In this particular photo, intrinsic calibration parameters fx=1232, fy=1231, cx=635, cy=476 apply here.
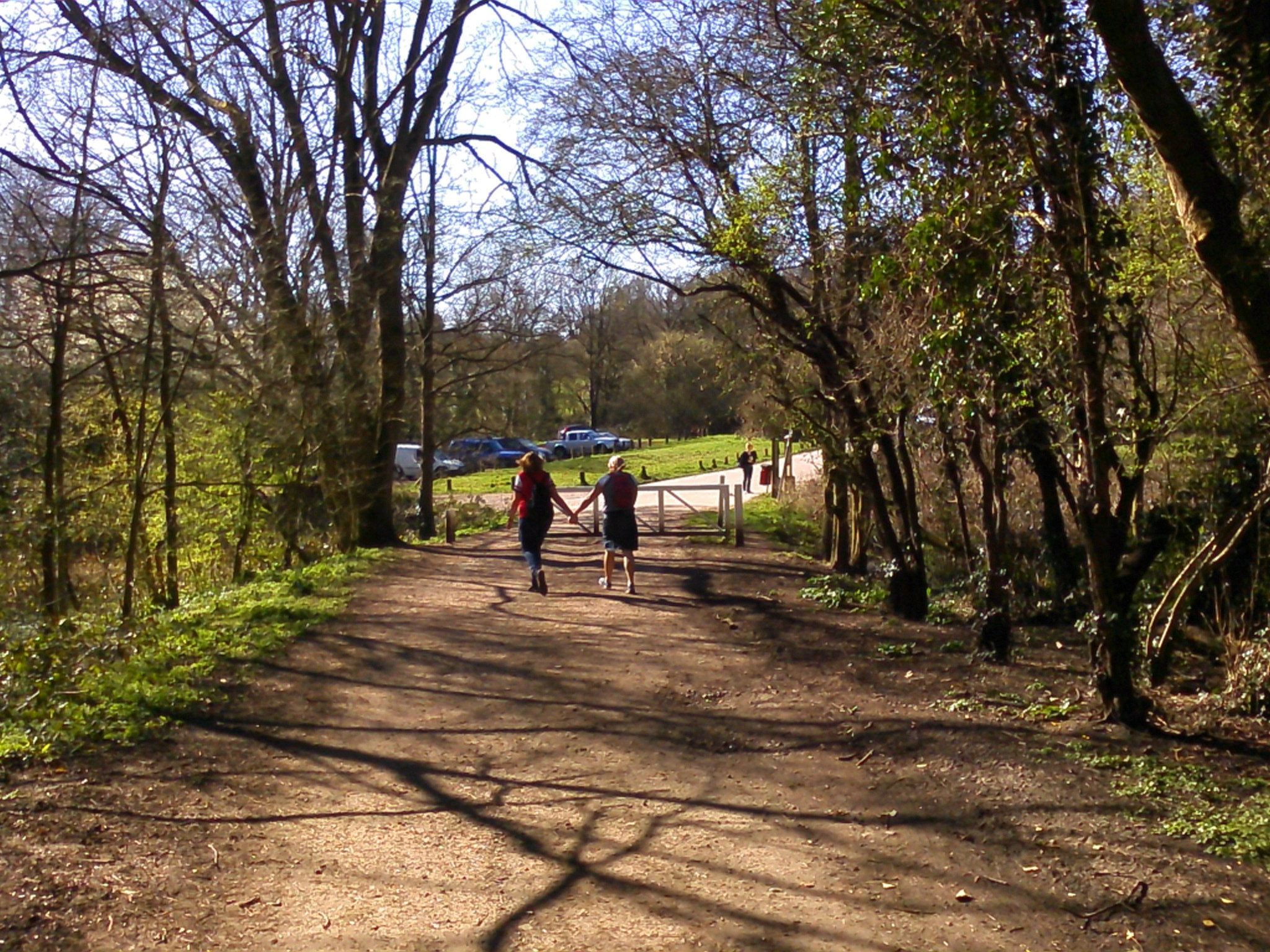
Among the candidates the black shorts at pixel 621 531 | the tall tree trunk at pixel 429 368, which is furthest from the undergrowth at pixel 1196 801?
the tall tree trunk at pixel 429 368

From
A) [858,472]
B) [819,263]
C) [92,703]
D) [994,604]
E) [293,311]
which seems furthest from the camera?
[293,311]

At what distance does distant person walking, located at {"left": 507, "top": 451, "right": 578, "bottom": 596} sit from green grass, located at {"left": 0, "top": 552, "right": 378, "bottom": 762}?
247cm

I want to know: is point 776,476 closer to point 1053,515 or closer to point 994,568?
point 1053,515

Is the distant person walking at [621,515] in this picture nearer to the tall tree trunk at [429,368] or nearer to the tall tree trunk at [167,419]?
the tall tree trunk at [167,419]

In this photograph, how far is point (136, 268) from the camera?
450 inches

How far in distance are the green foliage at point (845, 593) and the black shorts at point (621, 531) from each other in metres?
2.03

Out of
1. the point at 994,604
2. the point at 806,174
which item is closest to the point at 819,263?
the point at 806,174

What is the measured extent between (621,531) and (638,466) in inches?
1300

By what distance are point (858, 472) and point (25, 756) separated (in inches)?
327

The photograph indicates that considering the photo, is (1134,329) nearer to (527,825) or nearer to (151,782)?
(527,825)

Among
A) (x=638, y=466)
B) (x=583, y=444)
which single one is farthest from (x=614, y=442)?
(x=638, y=466)

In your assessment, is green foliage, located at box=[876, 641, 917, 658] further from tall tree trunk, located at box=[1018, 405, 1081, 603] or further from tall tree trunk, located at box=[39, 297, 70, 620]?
tall tree trunk, located at box=[39, 297, 70, 620]

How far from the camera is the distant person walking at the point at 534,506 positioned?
13.9 m

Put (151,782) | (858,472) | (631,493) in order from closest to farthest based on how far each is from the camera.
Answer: (151,782)
(858,472)
(631,493)
